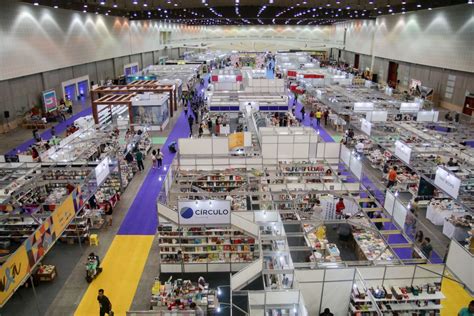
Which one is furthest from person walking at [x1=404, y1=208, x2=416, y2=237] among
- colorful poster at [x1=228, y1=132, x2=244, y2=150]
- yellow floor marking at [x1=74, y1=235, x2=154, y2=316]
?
yellow floor marking at [x1=74, y1=235, x2=154, y2=316]

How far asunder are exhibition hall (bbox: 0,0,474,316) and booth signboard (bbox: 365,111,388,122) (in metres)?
0.12

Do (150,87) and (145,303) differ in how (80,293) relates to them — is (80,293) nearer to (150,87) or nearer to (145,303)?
(145,303)

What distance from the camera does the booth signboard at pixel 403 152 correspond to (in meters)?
16.7

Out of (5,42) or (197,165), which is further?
(5,42)

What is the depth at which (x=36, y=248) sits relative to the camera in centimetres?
969

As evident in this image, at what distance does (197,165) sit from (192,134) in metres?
9.93

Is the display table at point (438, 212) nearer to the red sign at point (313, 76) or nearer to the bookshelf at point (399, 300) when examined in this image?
the bookshelf at point (399, 300)

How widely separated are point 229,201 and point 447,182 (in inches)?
353

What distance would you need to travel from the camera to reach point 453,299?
1050 centimetres

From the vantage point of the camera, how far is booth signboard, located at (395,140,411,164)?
54.9 ft

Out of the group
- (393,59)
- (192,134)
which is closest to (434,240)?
(192,134)

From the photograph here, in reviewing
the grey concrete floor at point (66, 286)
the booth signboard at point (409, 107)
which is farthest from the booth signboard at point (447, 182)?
the booth signboard at point (409, 107)

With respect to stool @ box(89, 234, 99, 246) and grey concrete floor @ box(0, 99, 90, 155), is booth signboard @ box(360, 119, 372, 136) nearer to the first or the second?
stool @ box(89, 234, 99, 246)

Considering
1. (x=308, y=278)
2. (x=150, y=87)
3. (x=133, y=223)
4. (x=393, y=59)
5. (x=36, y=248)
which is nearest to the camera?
(x=308, y=278)
